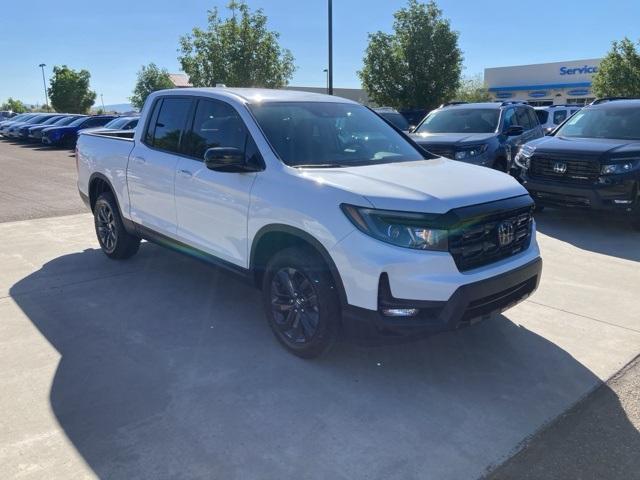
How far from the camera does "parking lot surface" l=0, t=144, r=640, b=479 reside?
280 centimetres

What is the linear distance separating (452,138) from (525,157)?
58.6 inches

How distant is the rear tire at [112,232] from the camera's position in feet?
19.4

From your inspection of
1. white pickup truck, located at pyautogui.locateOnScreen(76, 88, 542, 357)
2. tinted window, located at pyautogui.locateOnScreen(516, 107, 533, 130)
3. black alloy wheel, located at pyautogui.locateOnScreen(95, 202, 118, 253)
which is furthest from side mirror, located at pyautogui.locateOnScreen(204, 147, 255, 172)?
tinted window, located at pyautogui.locateOnScreen(516, 107, 533, 130)

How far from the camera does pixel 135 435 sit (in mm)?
2963

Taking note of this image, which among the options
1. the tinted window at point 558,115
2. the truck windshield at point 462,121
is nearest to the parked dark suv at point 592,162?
the truck windshield at point 462,121

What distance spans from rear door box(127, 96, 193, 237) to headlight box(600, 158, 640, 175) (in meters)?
5.58

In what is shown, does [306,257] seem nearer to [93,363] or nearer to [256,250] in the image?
[256,250]

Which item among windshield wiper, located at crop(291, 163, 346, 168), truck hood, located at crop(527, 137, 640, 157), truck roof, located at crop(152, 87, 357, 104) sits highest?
truck roof, located at crop(152, 87, 357, 104)

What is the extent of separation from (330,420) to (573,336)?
223 cm

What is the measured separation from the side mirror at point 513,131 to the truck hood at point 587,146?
1.30 meters

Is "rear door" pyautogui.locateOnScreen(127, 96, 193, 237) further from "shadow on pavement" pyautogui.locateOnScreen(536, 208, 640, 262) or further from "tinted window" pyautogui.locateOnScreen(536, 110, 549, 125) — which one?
"tinted window" pyautogui.locateOnScreen(536, 110, 549, 125)

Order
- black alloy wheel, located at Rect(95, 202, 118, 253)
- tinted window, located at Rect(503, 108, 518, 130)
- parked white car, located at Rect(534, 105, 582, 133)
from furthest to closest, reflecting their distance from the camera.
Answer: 1. parked white car, located at Rect(534, 105, 582, 133)
2. tinted window, located at Rect(503, 108, 518, 130)
3. black alloy wheel, located at Rect(95, 202, 118, 253)

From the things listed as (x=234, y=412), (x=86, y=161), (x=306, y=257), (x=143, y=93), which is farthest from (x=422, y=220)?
(x=143, y=93)

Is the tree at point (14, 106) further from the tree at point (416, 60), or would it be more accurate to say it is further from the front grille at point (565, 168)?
the front grille at point (565, 168)
